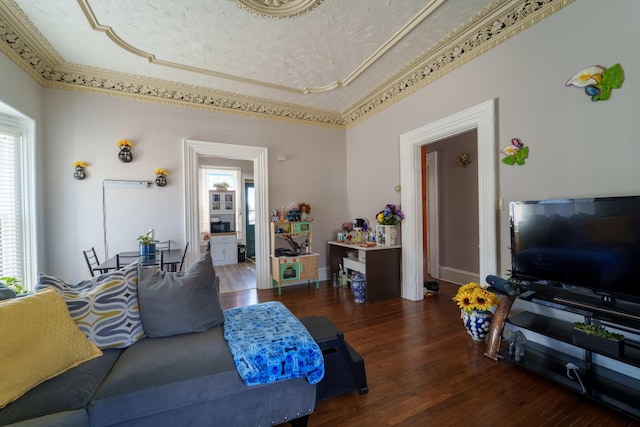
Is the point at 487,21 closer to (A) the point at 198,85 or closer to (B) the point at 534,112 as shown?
(B) the point at 534,112

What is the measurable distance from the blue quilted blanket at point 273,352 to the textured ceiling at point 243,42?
8.92 feet

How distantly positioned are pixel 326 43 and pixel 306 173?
7.30 ft

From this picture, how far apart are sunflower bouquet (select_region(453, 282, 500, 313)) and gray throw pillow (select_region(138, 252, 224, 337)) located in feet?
6.98

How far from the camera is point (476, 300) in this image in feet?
7.61

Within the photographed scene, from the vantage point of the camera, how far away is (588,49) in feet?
6.26

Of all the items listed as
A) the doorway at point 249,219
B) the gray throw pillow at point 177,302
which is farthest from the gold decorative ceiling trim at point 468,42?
Answer: the doorway at point 249,219

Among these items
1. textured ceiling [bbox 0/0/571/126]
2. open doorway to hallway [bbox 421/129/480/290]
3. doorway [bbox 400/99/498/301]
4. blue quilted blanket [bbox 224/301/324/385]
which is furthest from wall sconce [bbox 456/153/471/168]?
blue quilted blanket [bbox 224/301/324/385]

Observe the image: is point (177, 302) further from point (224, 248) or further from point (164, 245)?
point (224, 248)

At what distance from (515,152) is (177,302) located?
310cm

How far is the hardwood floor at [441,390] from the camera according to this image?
1514 millimetres

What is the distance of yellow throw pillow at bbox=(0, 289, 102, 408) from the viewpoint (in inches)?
43.6

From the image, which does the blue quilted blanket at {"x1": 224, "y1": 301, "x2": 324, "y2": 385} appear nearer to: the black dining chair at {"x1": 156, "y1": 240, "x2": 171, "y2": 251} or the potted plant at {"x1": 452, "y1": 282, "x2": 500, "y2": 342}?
the potted plant at {"x1": 452, "y1": 282, "x2": 500, "y2": 342}

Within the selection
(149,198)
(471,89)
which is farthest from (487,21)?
(149,198)

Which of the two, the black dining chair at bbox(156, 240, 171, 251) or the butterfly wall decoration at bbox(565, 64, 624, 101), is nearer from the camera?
the butterfly wall decoration at bbox(565, 64, 624, 101)
